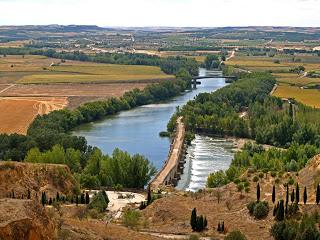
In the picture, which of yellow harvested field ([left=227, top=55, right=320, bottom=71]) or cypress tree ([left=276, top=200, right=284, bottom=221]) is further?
yellow harvested field ([left=227, top=55, right=320, bottom=71])

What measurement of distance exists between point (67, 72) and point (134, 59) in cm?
2070

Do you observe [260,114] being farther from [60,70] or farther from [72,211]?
[60,70]

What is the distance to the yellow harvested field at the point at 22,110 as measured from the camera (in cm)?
5869

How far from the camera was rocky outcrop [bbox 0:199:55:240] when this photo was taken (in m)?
15.1

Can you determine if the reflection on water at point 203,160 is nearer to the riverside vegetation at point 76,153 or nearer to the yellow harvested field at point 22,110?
the riverside vegetation at point 76,153

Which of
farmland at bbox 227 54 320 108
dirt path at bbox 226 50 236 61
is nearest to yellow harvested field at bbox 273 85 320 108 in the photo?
farmland at bbox 227 54 320 108

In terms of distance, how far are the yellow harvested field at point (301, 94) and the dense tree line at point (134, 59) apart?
2635cm

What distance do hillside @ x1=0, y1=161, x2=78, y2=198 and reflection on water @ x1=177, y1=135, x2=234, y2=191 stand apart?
1015 centimetres

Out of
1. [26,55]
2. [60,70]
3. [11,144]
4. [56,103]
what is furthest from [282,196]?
[26,55]

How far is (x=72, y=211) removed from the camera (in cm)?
2666

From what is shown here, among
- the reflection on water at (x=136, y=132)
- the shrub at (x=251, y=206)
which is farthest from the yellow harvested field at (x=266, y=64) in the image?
the shrub at (x=251, y=206)

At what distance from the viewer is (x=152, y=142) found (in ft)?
179

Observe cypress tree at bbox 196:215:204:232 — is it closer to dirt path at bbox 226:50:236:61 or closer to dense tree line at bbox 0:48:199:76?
dense tree line at bbox 0:48:199:76

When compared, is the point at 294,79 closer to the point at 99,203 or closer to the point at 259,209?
the point at 259,209
